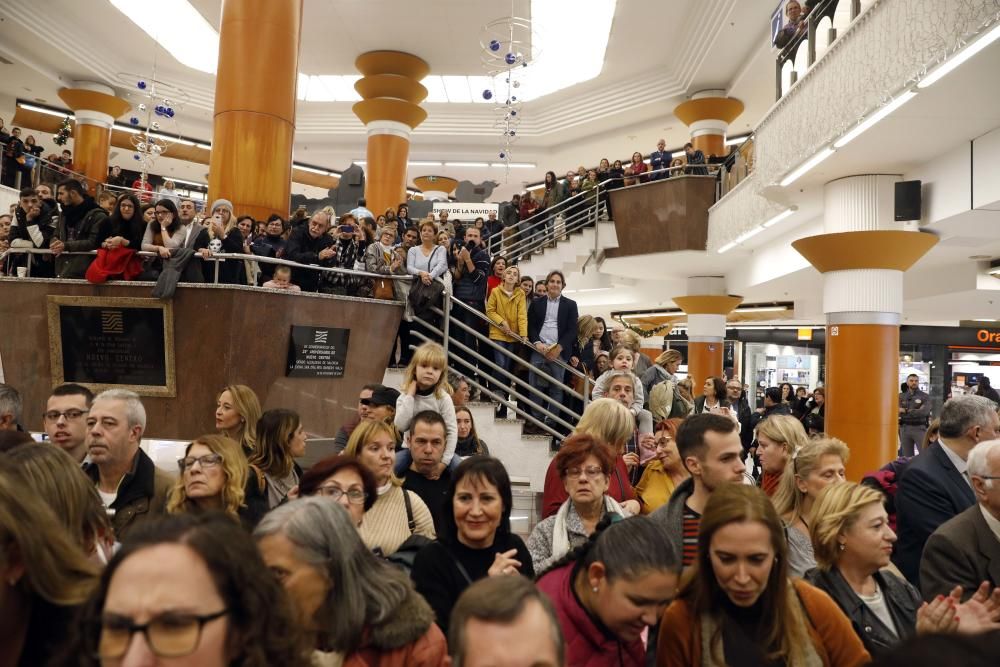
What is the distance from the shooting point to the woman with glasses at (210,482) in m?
2.77

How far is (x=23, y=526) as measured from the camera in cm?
152

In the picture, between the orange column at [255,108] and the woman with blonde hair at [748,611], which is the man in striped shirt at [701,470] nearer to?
the woman with blonde hair at [748,611]

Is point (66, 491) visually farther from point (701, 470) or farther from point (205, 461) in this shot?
point (701, 470)

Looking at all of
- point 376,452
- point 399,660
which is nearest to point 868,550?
point 399,660

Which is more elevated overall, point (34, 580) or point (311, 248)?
point (311, 248)

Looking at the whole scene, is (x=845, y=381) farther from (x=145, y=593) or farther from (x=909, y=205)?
(x=145, y=593)

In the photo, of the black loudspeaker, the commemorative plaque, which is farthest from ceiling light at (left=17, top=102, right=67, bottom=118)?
the black loudspeaker

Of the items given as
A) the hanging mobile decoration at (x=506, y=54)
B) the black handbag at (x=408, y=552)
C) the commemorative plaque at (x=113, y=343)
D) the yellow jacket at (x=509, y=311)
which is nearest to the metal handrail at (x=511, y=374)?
the yellow jacket at (x=509, y=311)

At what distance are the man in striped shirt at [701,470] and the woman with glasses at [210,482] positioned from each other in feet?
5.40

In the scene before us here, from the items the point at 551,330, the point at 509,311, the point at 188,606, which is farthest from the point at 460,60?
the point at 188,606

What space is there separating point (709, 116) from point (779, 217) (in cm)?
717

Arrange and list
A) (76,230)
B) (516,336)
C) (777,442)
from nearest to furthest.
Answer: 1. (777,442)
2. (76,230)
3. (516,336)

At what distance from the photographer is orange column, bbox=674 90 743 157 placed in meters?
16.0

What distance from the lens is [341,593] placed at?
174 centimetres
